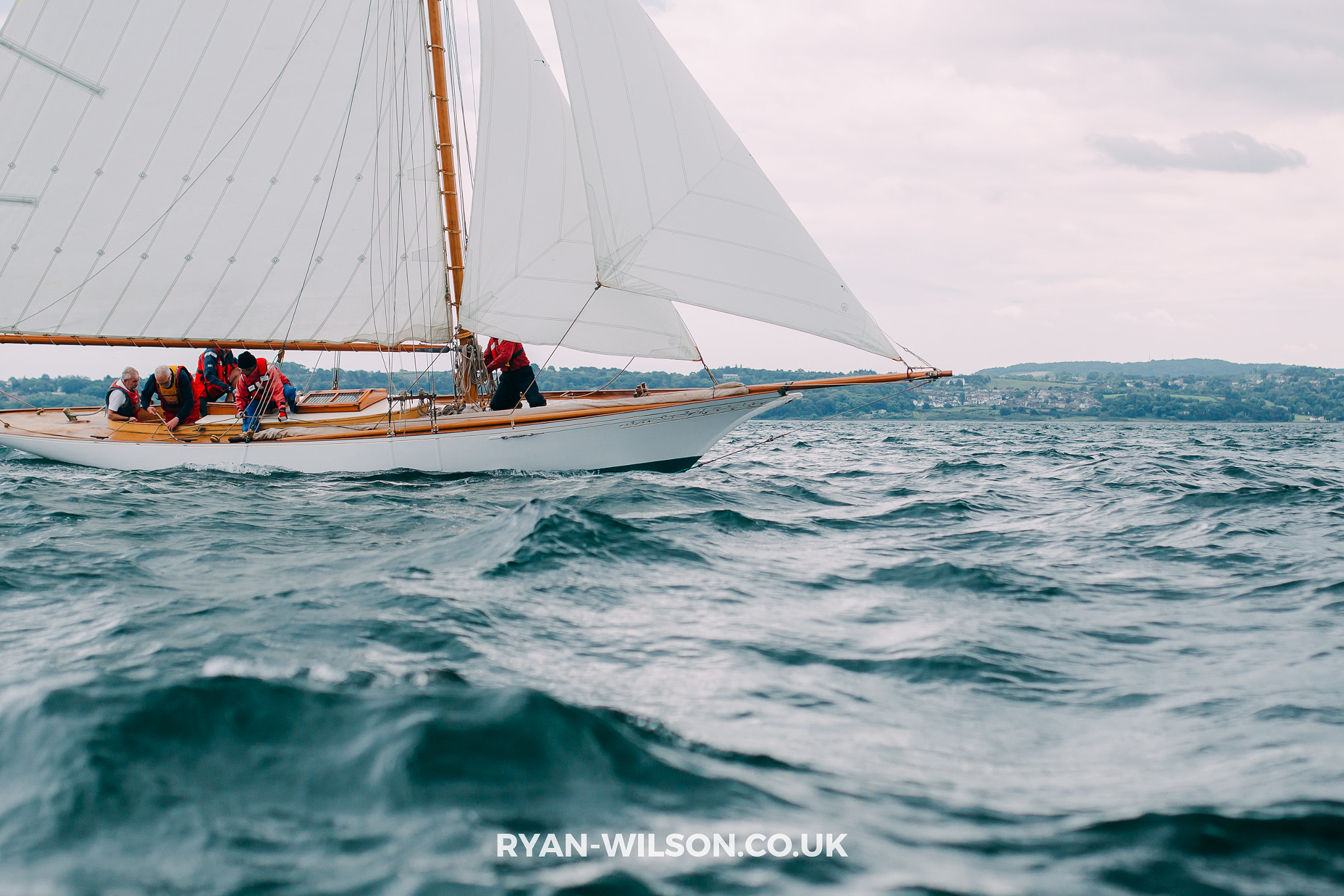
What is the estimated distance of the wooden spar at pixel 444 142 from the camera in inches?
640

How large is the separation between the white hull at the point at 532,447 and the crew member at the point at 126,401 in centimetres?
168

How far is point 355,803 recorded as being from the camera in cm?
298

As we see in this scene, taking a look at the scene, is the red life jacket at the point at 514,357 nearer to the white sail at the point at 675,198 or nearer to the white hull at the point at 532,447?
the white hull at the point at 532,447

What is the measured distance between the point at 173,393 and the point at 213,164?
179 inches

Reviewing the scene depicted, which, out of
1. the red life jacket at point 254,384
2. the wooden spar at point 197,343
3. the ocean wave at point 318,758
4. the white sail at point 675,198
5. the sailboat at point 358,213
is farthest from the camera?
the wooden spar at point 197,343

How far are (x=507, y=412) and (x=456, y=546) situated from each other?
6.32 metres

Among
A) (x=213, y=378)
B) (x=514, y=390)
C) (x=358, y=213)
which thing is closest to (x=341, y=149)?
(x=358, y=213)

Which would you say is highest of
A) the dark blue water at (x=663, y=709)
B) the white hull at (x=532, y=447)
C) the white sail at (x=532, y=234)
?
the white sail at (x=532, y=234)

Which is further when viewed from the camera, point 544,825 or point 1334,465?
point 1334,465

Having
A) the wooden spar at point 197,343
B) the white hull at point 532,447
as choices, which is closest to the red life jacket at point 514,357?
the white hull at point 532,447

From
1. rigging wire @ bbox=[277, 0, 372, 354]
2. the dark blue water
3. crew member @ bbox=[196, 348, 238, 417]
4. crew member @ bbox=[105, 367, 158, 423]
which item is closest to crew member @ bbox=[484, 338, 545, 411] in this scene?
rigging wire @ bbox=[277, 0, 372, 354]

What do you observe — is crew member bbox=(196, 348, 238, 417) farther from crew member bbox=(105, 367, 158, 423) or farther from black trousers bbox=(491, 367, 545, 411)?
black trousers bbox=(491, 367, 545, 411)

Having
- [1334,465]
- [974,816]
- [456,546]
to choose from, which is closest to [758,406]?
[456,546]

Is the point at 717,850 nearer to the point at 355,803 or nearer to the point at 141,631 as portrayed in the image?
the point at 355,803
